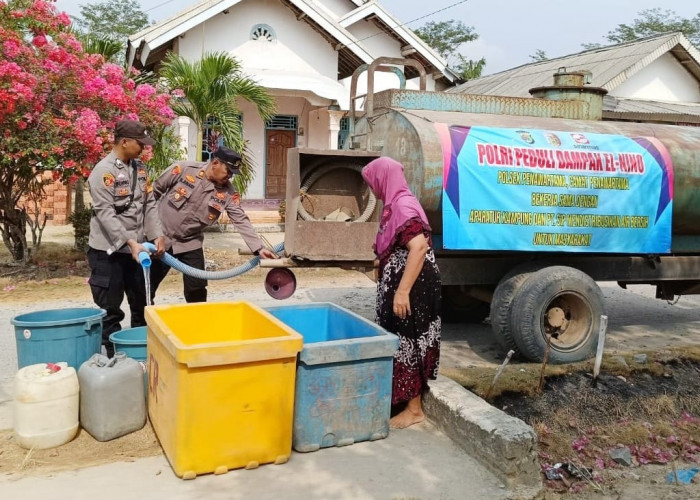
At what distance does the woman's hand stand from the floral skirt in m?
0.11

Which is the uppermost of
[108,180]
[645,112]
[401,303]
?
[645,112]

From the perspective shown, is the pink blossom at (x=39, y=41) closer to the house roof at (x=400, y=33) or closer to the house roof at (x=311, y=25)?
the house roof at (x=311, y=25)

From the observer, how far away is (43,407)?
11.3ft

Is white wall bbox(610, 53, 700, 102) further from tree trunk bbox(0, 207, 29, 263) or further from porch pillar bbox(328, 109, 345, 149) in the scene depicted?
tree trunk bbox(0, 207, 29, 263)

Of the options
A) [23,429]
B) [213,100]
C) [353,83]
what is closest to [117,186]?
[23,429]

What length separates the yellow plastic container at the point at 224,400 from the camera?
3.11 metres

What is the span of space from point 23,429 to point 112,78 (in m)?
6.58

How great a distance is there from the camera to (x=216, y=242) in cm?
1227

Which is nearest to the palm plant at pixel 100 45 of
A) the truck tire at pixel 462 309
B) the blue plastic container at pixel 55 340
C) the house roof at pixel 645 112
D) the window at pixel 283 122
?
the window at pixel 283 122

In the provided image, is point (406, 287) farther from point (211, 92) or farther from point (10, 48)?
point (211, 92)

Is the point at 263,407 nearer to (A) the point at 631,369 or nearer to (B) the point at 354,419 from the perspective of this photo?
(B) the point at 354,419

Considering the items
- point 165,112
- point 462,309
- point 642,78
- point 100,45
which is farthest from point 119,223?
point 642,78

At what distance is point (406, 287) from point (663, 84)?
17.4 meters

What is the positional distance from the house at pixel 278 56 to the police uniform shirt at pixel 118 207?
9.00m
